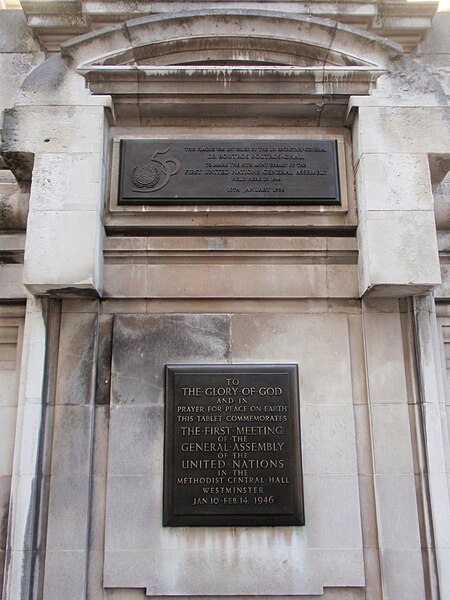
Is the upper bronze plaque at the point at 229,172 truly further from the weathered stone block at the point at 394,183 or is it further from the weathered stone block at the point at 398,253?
the weathered stone block at the point at 398,253

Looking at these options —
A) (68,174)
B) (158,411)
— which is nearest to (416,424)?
(158,411)

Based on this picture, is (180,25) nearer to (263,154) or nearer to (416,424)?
(263,154)

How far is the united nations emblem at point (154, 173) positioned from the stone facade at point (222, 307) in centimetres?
27

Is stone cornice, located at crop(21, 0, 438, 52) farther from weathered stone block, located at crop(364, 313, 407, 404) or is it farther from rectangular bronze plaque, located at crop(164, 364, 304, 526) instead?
rectangular bronze plaque, located at crop(164, 364, 304, 526)

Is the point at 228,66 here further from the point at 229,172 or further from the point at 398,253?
the point at 398,253

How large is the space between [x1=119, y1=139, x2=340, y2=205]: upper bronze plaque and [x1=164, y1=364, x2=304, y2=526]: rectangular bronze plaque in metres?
2.09

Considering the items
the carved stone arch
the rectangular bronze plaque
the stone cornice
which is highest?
the stone cornice

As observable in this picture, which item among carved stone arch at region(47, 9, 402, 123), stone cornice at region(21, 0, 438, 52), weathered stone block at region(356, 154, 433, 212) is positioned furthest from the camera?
stone cornice at region(21, 0, 438, 52)

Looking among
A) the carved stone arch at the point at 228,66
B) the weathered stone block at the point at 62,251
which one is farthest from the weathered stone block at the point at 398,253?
the weathered stone block at the point at 62,251

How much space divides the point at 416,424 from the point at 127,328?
134 inches

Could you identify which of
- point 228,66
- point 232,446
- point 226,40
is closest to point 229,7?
point 226,40

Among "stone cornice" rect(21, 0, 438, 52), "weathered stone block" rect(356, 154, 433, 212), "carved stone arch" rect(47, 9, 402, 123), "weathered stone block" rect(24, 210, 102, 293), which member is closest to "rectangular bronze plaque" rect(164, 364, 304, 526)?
"weathered stone block" rect(24, 210, 102, 293)

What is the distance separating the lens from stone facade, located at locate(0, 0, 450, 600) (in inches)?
245

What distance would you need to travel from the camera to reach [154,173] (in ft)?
24.2
